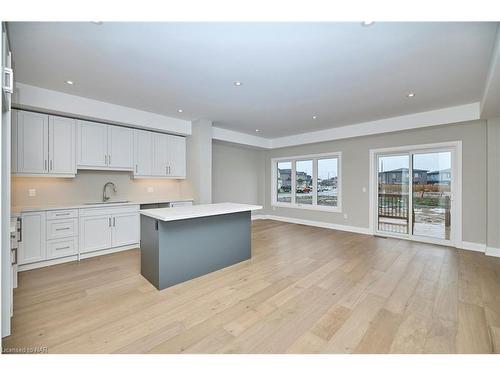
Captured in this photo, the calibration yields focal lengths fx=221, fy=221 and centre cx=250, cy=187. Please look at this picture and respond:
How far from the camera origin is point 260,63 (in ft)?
8.45

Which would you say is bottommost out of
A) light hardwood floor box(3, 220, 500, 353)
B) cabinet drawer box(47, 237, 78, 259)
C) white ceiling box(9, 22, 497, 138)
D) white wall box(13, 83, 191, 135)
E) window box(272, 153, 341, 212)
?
light hardwood floor box(3, 220, 500, 353)

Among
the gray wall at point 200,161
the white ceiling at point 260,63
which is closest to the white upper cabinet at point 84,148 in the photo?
the gray wall at point 200,161

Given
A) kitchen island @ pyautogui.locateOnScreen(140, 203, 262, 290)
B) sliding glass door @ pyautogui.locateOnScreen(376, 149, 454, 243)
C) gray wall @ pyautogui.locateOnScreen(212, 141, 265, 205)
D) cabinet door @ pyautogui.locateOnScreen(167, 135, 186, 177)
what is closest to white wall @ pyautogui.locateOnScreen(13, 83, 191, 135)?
cabinet door @ pyautogui.locateOnScreen(167, 135, 186, 177)

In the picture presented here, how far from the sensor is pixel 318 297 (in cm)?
244

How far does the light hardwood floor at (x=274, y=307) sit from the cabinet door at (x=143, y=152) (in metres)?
1.71

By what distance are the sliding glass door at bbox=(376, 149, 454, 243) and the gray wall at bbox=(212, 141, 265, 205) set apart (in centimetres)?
369

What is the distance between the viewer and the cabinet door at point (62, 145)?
3475 millimetres

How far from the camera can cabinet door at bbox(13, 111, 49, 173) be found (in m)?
3.19

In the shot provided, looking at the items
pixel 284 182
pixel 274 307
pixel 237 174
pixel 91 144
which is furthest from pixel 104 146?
pixel 284 182

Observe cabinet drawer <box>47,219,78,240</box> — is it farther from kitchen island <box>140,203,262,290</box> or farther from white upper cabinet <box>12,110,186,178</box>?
kitchen island <box>140,203,262,290</box>

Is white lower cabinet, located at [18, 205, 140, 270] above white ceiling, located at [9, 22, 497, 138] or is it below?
below

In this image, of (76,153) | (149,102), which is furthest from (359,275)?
(76,153)

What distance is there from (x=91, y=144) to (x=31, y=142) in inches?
29.4
